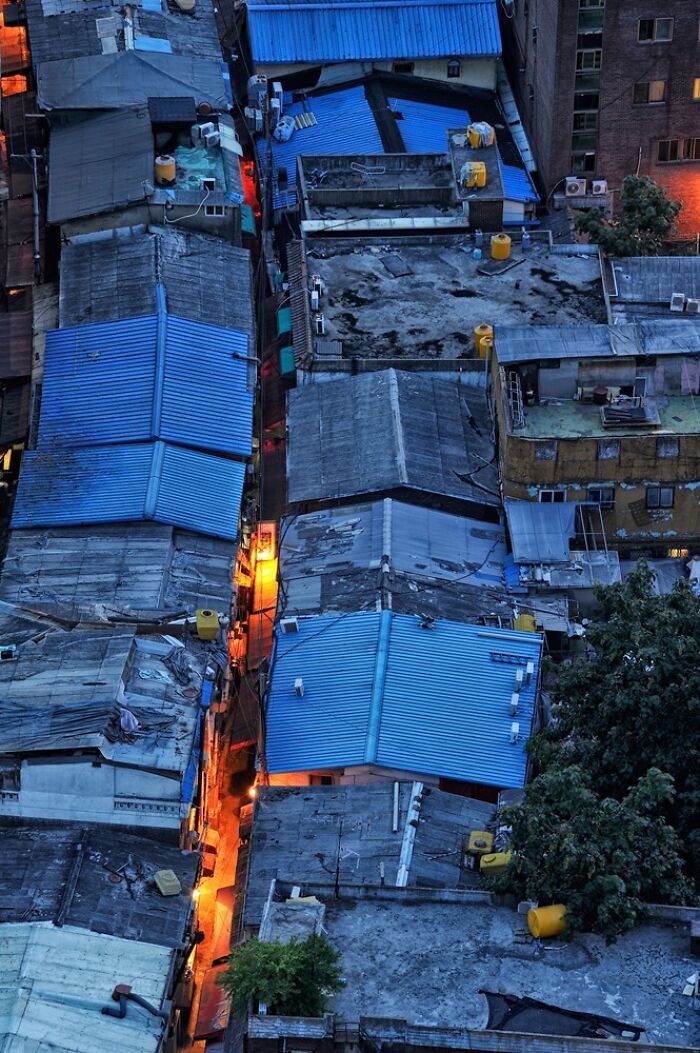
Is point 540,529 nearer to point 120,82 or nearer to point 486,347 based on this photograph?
point 486,347

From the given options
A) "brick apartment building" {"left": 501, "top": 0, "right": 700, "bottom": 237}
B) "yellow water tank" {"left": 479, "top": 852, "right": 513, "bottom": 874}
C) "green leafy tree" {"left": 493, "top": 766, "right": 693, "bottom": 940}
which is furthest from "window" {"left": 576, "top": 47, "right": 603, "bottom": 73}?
"green leafy tree" {"left": 493, "top": 766, "right": 693, "bottom": 940}

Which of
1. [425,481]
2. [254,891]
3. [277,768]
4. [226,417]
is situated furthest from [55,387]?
[254,891]

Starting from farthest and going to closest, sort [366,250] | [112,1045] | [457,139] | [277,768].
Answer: [457,139]
[366,250]
[277,768]
[112,1045]

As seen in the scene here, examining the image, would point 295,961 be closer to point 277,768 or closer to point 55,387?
point 277,768

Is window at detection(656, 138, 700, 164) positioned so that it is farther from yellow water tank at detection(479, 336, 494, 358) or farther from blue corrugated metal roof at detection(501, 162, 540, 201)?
yellow water tank at detection(479, 336, 494, 358)

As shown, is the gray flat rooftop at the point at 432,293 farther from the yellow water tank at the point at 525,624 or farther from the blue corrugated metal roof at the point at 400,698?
the blue corrugated metal roof at the point at 400,698

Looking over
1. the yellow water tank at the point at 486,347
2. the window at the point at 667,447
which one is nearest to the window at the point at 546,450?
the window at the point at 667,447
